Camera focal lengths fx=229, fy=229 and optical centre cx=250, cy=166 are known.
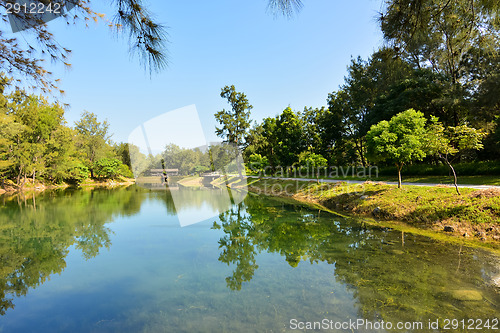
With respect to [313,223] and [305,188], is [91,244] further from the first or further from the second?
[305,188]

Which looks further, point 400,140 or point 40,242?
point 400,140

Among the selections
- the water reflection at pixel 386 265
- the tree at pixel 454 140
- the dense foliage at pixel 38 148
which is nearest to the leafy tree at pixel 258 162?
the water reflection at pixel 386 265

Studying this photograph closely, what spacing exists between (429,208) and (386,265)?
23.8 feet

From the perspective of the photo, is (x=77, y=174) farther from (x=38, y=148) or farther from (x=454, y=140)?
(x=454, y=140)

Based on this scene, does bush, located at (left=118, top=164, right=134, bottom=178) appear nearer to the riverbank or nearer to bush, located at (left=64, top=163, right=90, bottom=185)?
bush, located at (left=64, top=163, right=90, bottom=185)

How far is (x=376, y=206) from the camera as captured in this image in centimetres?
1582

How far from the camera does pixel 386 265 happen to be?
8.02 metres

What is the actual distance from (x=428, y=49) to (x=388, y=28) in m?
30.3

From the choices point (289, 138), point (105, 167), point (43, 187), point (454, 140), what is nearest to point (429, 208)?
point (454, 140)

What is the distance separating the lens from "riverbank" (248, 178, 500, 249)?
34.3 ft

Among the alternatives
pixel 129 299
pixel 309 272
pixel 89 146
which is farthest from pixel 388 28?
pixel 89 146

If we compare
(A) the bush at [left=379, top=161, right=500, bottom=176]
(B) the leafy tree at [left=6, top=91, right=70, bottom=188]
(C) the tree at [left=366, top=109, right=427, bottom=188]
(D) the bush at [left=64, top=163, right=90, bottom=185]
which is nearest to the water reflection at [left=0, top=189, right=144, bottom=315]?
(C) the tree at [left=366, top=109, right=427, bottom=188]

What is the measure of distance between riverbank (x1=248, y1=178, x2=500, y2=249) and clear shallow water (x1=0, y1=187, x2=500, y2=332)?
6.24ft

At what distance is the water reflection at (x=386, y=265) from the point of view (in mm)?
5535
